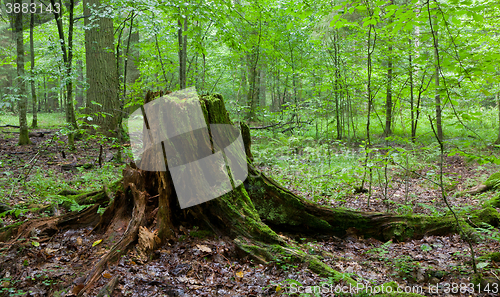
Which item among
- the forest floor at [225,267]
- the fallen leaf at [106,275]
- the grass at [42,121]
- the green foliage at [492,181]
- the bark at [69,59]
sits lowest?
the forest floor at [225,267]

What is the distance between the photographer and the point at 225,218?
3.38 m

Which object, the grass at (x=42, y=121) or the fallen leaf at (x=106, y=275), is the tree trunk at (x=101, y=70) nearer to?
the grass at (x=42, y=121)

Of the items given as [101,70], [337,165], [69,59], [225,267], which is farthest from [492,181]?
[101,70]

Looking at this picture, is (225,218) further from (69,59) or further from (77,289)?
(69,59)

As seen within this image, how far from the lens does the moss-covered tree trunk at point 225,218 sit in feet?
10.1

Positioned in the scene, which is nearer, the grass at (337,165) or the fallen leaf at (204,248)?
the fallen leaf at (204,248)

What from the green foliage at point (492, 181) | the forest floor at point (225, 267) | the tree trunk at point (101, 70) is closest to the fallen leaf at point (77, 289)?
the forest floor at point (225, 267)

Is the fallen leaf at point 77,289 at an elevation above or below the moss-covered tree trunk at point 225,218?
below

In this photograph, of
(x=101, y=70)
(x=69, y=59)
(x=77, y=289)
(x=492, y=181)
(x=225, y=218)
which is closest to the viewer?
(x=77, y=289)

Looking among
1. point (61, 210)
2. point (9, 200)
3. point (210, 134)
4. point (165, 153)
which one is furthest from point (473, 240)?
point (9, 200)

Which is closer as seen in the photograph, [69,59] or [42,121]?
[69,59]

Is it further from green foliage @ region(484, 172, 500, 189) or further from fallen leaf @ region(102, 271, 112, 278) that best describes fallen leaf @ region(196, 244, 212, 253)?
green foliage @ region(484, 172, 500, 189)

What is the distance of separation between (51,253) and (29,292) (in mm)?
803

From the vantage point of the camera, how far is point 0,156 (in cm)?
781
